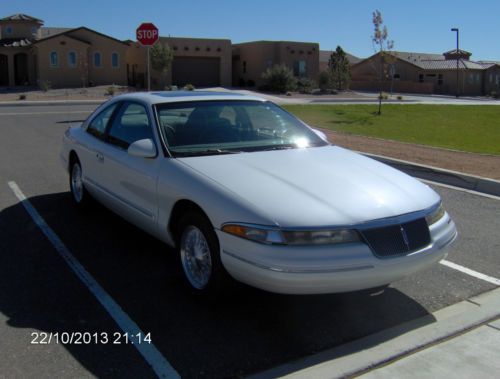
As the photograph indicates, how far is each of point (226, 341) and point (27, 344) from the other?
1.31 metres

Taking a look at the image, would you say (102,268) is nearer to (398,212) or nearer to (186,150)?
(186,150)

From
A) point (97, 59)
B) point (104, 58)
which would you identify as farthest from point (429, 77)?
point (97, 59)

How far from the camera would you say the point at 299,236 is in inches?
145

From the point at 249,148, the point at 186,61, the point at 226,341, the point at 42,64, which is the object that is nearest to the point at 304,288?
the point at 226,341

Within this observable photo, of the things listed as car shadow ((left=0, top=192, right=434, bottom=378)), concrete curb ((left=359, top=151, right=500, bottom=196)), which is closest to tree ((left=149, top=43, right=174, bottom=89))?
concrete curb ((left=359, top=151, right=500, bottom=196))

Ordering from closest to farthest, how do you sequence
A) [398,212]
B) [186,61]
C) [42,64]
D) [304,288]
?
[304,288] < [398,212] < [42,64] < [186,61]

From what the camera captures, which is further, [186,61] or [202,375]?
[186,61]

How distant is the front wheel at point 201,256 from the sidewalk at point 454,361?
1.24m

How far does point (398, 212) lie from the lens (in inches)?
155

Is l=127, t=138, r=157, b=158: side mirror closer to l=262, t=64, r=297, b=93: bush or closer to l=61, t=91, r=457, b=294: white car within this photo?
l=61, t=91, r=457, b=294: white car

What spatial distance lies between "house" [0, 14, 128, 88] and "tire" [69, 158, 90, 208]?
3910 cm

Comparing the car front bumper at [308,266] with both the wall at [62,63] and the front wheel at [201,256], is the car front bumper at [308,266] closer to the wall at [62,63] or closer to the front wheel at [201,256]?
the front wheel at [201,256]

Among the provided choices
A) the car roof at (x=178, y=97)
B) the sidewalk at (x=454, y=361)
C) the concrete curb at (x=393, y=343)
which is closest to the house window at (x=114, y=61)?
the car roof at (x=178, y=97)

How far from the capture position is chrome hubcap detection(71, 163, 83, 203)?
22.8 ft
